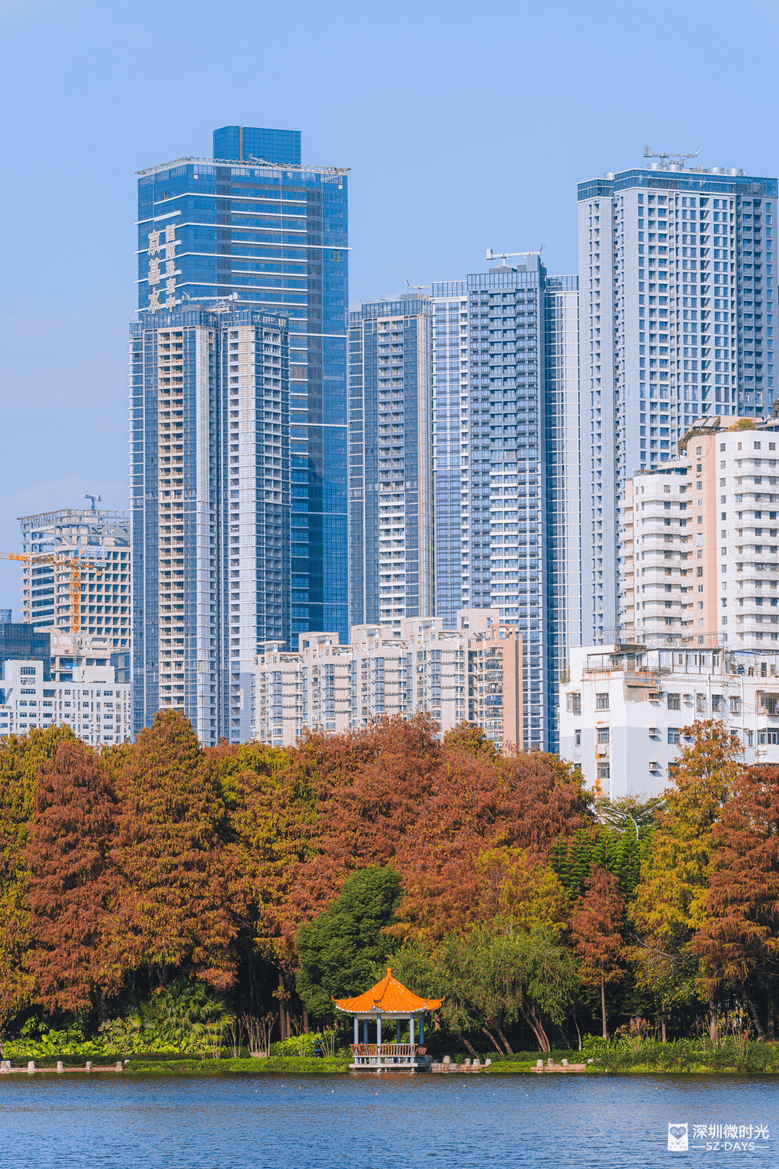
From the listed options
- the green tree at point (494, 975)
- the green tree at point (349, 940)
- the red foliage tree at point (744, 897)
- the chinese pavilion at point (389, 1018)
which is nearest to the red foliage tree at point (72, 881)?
the green tree at point (349, 940)

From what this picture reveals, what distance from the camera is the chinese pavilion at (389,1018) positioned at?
85312 mm

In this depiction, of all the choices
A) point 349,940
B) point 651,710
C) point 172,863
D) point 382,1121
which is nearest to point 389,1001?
point 349,940

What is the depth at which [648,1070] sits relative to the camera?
84.1 m

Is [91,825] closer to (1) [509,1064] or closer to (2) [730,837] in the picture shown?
(1) [509,1064]

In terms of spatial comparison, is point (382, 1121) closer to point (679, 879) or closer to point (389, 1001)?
point (389, 1001)

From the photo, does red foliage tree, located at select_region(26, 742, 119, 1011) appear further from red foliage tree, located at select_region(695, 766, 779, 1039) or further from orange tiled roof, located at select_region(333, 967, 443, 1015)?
red foliage tree, located at select_region(695, 766, 779, 1039)

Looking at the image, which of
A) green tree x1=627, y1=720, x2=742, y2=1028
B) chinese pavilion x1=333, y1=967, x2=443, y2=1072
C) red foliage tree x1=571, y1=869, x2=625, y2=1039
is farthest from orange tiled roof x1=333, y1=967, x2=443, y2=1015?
green tree x1=627, y1=720, x2=742, y2=1028

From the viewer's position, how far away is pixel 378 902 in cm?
8925

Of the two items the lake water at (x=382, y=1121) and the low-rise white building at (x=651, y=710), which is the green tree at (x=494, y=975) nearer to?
the lake water at (x=382, y=1121)

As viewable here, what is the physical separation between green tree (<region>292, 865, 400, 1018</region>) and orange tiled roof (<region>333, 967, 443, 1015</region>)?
2.29m

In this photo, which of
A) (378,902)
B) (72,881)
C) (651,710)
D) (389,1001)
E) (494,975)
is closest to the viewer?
(494,975)

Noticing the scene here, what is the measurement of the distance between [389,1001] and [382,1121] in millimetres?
15286

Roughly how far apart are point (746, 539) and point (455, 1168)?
474 ft

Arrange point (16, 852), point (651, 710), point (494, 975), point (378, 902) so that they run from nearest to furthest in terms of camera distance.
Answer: point (494, 975), point (378, 902), point (16, 852), point (651, 710)
